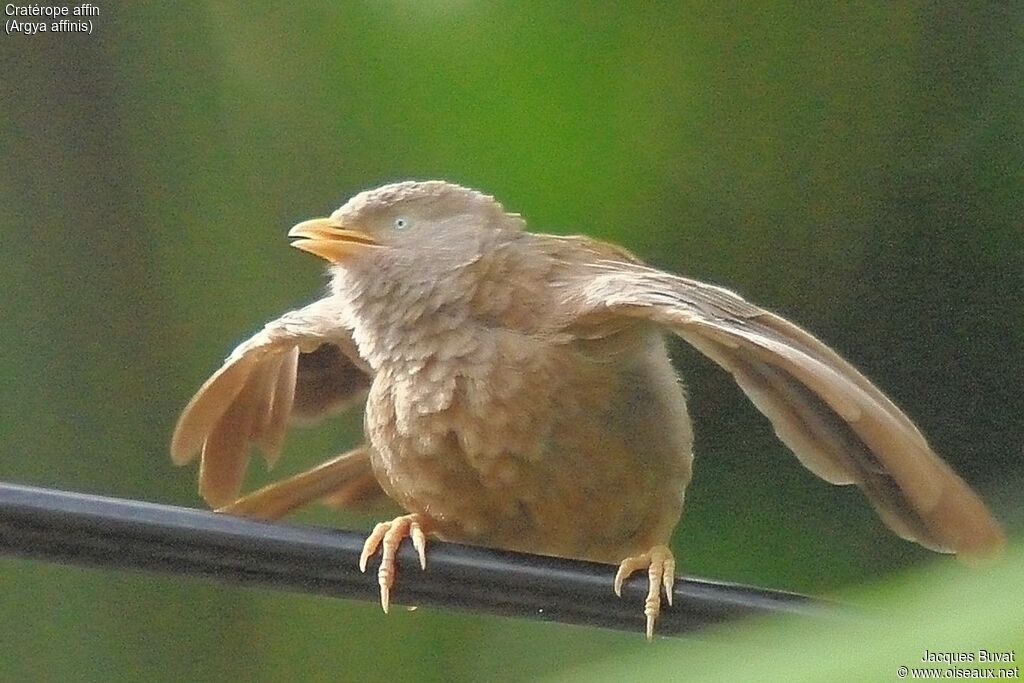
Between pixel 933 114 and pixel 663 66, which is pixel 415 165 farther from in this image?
pixel 933 114

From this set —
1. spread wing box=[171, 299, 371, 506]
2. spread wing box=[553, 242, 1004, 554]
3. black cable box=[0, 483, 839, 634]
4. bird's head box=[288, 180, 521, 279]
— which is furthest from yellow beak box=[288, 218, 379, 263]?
black cable box=[0, 483, 839, 634]

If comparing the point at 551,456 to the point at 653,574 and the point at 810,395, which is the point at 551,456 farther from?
the point at 810,395

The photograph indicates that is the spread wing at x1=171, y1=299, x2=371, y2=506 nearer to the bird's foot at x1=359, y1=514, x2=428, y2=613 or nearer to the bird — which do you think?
the bird

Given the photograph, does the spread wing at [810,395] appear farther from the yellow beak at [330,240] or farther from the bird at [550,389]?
the yellow beak at [330,240]

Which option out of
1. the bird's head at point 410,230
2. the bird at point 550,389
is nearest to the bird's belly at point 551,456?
the bird at point 550,389

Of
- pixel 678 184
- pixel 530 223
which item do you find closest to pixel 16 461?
pixel 530 223

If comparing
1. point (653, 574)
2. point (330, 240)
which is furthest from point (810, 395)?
point (330, 240)
